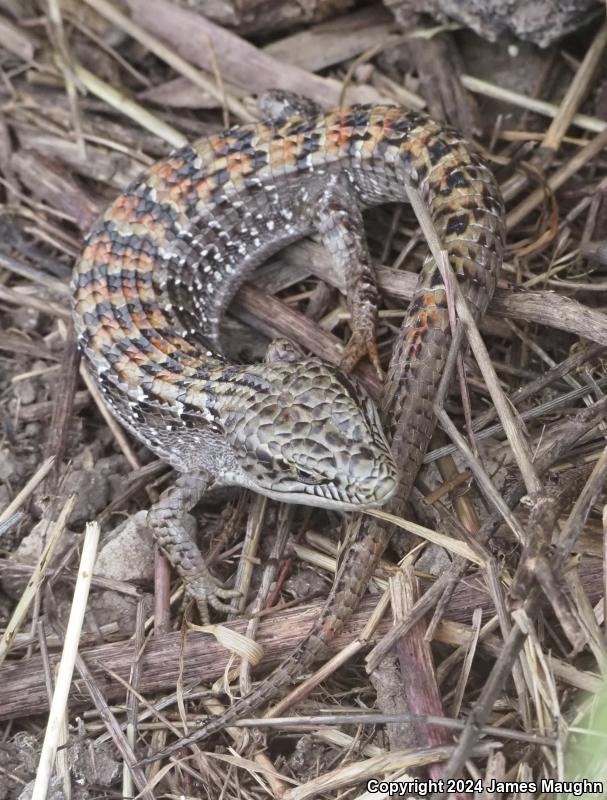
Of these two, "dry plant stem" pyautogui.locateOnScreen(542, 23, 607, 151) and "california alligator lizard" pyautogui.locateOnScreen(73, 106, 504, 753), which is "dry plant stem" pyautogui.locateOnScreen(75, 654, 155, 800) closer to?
"california alligator lizard" pyautogui.locateOnScreen(73, 106, 504, 753)

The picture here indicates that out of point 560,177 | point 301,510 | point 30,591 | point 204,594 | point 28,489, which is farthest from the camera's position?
point 560,177

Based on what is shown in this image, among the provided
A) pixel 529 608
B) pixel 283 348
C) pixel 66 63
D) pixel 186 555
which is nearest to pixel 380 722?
pixel 529 608

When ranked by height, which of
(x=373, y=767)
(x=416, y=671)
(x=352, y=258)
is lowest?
(x=373, y=767)

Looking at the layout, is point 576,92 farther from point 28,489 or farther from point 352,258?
point 28,489

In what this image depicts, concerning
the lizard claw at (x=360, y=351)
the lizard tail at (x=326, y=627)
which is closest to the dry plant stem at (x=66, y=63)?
the lizard claw at (x=360, y=351)

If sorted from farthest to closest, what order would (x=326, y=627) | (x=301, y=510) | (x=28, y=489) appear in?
1. (x=28, y=489)
2. (x=301, y=510)
3. (x=326, y=627)

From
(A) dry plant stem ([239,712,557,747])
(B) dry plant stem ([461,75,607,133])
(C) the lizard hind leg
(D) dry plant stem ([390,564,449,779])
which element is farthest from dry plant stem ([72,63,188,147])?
(A) dry plant stem ([239,712,557,747])
